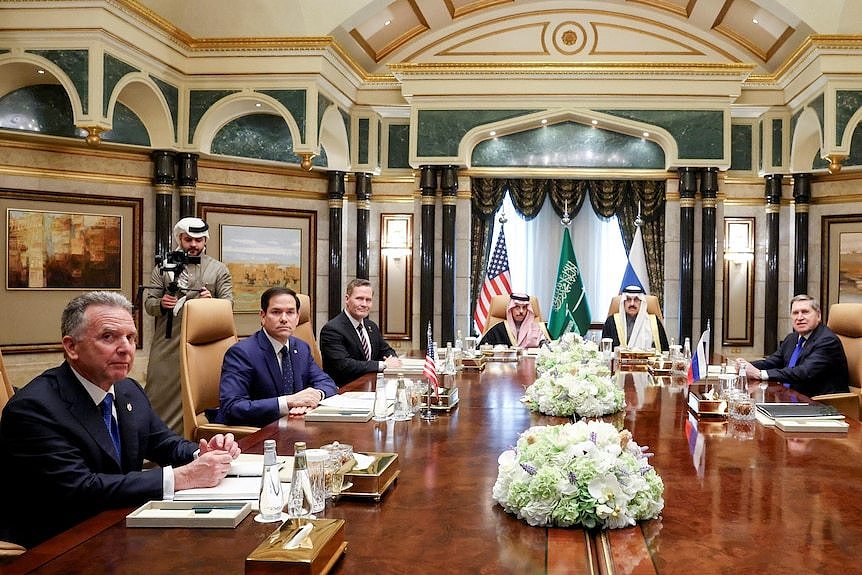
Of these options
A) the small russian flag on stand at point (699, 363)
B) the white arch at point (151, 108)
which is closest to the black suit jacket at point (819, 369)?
the small russian flag on stand at point (699, 363)

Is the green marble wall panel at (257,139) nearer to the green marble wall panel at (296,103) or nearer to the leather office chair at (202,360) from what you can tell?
the green marble wall panel at (296,103)

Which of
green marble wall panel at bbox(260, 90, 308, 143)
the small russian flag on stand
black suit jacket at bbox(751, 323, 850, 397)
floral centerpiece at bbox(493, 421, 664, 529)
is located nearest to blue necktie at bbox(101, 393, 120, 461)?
floral centerpiece at bbox(493, 421, 664, 529)

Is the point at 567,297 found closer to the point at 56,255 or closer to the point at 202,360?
the point at 56,255

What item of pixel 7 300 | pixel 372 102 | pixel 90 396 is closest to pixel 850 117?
pixel 372 102

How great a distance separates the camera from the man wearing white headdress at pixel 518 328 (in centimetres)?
664

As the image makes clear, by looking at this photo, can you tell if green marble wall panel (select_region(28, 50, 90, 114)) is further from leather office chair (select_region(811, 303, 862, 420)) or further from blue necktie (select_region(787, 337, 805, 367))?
leather office chair (select_region(811, 303, 862, 420))

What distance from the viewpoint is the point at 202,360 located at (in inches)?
147

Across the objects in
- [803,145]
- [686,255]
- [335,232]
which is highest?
[803,145]

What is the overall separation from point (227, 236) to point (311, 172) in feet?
4.26

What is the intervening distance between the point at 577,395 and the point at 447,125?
6.36m

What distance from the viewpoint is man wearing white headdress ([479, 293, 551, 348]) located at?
21.8 feet

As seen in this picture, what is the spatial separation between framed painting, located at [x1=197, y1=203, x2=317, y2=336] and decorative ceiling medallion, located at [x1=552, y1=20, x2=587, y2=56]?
364 centimetres

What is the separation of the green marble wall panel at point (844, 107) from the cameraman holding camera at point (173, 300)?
20.7 ft

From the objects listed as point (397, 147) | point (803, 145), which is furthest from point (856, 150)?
point (397, 147)
